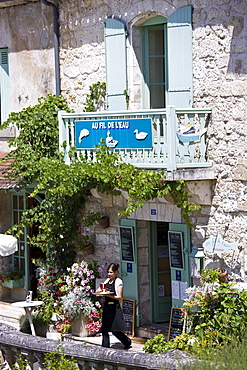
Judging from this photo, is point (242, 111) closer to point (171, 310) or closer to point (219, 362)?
point (171, 310)

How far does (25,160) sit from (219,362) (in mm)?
7457

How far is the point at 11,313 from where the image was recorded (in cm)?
1335

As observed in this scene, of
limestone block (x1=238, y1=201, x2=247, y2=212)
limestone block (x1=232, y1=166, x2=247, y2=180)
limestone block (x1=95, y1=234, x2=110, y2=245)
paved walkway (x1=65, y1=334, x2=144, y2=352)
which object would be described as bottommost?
paved walkway (x1=65, y1=334, x2=144, y2=352)

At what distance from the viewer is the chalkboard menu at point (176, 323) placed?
35.4 ft

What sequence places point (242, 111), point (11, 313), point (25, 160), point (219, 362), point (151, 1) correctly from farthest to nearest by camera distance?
point (11, 313)
point (25, 160)
point (151, 1)
point (242, 111)
point (219, 362)

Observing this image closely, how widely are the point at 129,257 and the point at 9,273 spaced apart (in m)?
3.20

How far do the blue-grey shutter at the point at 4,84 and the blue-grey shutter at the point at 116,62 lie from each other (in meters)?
2.85

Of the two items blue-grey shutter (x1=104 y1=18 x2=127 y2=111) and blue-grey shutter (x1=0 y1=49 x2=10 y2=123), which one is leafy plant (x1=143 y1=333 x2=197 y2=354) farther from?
blue-grey shutter (x1=0 y1=49 x2=10 y2=123)

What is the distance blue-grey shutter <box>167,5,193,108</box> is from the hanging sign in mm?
1910

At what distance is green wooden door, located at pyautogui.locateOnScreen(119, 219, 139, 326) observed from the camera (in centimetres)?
1160

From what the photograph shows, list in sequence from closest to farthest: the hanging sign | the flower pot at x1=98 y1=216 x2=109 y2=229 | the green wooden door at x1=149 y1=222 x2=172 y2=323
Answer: the hanging sign → the green wooden door at x1=149 y1=222 x2=172 y2=323 → the flower pot at x1=98 y1=216 x2=109 y2=229

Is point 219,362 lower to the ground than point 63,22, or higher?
lower

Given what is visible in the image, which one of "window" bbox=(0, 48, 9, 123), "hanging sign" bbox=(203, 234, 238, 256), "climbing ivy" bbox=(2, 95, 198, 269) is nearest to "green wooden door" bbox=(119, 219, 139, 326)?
"climbing ivy" bbox=(2, 95, 198, 269)

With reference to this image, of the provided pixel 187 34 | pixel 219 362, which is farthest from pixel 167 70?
pixel 219 362
